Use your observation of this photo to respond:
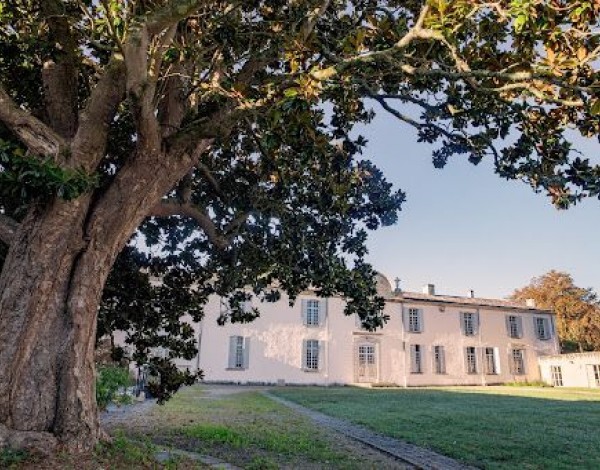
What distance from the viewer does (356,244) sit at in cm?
984

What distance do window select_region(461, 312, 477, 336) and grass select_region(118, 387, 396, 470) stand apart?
88.4 feet

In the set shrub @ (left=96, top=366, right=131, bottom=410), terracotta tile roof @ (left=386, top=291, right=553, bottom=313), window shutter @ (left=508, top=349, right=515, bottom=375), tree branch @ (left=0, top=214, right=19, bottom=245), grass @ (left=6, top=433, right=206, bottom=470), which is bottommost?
grass @ (left=6, top=433, right=206, bottom=470)

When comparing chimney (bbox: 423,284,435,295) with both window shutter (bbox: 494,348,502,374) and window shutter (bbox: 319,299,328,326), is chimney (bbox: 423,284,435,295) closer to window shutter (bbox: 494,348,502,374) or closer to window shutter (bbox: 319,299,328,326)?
window shutter (bbox: 494,348,502,374)

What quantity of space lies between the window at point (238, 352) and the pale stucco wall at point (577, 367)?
23590 millimetres

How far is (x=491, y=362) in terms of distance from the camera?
37344 millimetres

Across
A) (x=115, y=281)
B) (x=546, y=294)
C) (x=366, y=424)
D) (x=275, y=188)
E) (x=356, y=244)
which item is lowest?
(x=366, y=424)

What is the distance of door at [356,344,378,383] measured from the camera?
3400cm

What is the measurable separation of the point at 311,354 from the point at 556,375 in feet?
63.6

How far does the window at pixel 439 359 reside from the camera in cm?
3569

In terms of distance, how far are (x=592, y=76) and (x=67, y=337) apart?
6.49 metres

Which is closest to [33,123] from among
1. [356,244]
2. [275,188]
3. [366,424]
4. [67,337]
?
[67,337]

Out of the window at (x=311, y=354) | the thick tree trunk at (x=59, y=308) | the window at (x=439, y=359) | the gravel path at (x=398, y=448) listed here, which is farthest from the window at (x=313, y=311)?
the thick tree trunk at (x=59, y=308)

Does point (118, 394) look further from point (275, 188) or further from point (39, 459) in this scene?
point (39, 459)

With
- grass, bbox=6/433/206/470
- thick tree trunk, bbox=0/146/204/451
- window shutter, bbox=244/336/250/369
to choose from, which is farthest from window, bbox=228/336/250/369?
thick tree trunk, bbox=0/146/204/451
